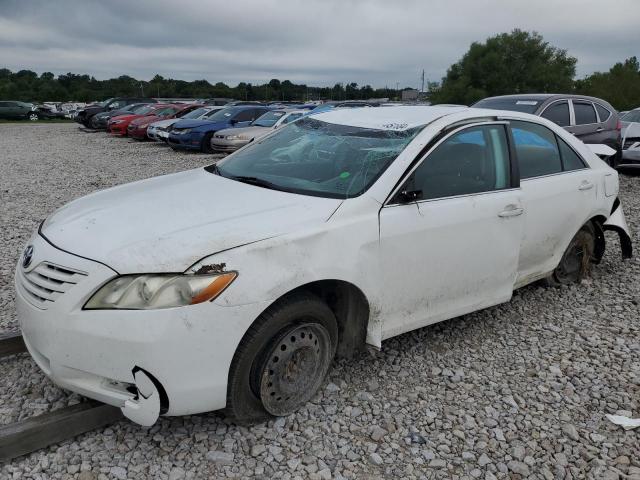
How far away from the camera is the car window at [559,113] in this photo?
364 inches

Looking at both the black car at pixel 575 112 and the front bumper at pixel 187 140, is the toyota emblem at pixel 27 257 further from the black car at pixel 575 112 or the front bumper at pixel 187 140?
the front bumper at pixel 187 140

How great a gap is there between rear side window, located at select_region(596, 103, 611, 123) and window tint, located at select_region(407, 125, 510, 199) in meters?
7.55

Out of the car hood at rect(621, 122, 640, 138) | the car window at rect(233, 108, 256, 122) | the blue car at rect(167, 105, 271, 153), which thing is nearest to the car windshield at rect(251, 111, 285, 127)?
the blue car at rect(167, 105, 271, 153)

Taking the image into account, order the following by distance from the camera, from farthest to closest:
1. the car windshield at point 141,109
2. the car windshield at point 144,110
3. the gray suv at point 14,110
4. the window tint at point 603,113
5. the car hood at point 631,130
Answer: the gray suv at point 14,110 < the car windshield at point 141,109 < the car windshield at point 144,110 < the car hood at point 631,130 < the window tint at point 603,113

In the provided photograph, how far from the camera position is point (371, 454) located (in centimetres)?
265

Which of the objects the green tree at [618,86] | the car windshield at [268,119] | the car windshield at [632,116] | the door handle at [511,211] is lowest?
the door handle at [511,211]

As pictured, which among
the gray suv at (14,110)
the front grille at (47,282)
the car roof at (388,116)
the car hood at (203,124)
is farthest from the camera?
the gray suv at (14,110)

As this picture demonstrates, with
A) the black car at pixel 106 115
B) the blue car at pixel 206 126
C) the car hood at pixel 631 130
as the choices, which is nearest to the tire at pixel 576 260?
the car hood at pixel 631 130

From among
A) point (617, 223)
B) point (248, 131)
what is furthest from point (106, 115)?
point (617, 223)

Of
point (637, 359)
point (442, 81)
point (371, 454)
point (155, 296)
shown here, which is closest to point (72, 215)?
point (155, 296)

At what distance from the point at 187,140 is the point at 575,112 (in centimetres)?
1046

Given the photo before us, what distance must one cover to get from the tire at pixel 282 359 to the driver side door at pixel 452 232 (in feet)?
1.39

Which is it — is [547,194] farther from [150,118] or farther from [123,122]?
[123,122]

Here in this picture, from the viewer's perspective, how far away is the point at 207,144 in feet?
51.8
